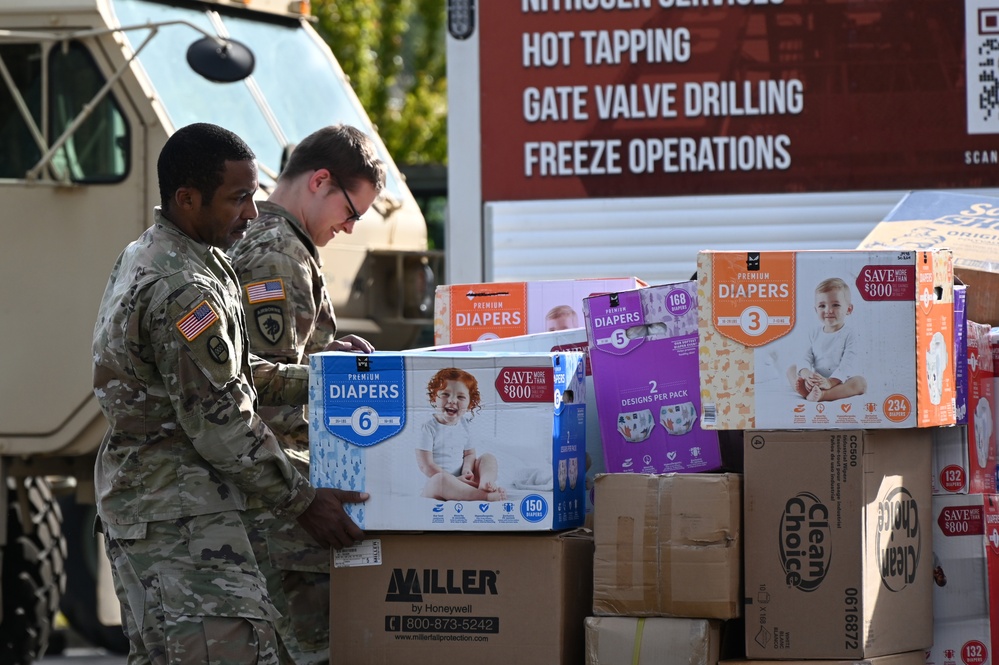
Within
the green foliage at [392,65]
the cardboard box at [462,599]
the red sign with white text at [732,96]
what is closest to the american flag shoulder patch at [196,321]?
the cardboard box at [462,599]

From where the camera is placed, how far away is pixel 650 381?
3.70 m

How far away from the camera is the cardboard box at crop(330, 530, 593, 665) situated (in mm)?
3508

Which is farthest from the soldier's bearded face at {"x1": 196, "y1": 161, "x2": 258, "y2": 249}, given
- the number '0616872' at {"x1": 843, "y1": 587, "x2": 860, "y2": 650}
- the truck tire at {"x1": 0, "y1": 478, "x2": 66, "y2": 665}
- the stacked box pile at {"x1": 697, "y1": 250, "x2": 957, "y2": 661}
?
the truck tire at {"x1": 0, "y1": 478, "x2": 66, "y2": 665}

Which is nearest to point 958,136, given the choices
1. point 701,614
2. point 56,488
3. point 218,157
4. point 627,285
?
point 627,285

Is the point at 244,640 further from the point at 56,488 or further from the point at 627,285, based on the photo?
the point at 56,488

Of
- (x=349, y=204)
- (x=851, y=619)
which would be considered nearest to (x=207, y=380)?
(x=349, y=204)

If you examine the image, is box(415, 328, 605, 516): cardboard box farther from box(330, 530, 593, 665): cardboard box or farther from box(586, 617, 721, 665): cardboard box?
box(586, 617, 721, 665): cardboard box

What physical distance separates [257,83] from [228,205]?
347cm

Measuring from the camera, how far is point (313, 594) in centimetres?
412

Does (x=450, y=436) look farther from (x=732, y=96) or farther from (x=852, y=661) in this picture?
(x=732, y=96)

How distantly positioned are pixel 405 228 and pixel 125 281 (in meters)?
3.87

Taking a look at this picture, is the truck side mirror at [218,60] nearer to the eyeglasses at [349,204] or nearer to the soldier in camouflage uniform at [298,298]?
the soldier in camouflage uniform at [298,298]

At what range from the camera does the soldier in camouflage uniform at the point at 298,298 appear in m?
3.97

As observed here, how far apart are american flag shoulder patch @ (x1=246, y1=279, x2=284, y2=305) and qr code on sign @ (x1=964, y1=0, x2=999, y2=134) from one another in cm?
246
